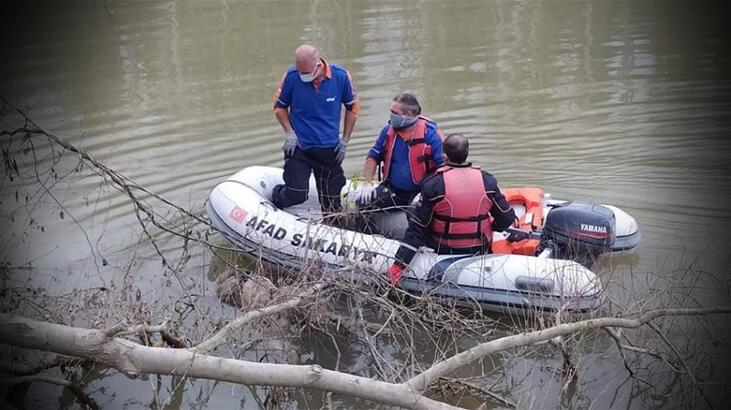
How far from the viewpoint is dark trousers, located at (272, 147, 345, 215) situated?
7.10m

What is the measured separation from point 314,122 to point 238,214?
100 centimetres

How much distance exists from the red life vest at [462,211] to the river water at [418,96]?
1076 millimetres

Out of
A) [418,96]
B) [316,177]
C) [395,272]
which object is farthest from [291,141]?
[418,96]

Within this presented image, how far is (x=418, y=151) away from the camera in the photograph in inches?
258

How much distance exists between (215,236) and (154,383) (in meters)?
2.42

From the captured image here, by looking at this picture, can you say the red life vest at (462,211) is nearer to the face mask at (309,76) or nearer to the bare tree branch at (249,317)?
the bare tree branch at (249,317)

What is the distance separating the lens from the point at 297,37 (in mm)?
14594

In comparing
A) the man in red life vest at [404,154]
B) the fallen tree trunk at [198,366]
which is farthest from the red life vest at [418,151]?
the fallen tree trunk at [198,366]

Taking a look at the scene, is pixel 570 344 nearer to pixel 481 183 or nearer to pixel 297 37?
pixel 481 183

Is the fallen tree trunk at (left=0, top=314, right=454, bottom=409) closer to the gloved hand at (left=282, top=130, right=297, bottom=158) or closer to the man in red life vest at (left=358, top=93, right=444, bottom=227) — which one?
the man in red life vest at (left=358, top=93, right=444, bottom=227)

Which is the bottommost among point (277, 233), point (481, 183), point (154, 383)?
point (154, 383)

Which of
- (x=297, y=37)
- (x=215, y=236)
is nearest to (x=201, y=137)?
(x=215, y=236)

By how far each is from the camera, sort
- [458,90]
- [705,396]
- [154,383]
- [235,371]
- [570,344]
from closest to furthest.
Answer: [235,371] → [705,396] → [570,344] → [154,383] → [458,90]

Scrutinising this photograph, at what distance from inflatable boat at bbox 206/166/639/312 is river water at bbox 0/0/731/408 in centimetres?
43
